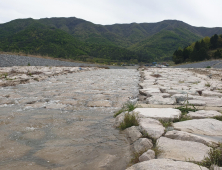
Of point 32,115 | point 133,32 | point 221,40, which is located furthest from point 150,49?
point 32,115

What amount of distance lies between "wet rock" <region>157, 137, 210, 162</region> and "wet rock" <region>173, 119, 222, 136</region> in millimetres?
319

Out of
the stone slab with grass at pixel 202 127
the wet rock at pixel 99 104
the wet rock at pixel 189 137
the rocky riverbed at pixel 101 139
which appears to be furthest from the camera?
the wet rock at pixel 99 104

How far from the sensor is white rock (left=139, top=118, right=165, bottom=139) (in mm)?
1652

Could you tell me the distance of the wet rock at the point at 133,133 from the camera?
171cm

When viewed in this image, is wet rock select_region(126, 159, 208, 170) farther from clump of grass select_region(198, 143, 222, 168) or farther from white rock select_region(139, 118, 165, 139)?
white rock select_region(139, 118, 165, 139)

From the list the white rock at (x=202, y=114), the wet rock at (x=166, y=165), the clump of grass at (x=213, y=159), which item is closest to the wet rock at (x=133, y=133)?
the wet rock at (x=166, y=165)

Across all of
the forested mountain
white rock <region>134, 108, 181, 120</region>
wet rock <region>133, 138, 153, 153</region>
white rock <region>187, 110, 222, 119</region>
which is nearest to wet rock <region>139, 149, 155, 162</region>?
wet rock <region>133, 138, 153, 153</region>

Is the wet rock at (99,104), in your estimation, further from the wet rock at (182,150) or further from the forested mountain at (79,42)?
the forested mountain at (79,42)

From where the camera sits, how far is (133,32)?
13138 cm

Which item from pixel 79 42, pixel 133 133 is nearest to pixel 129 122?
pixel 133 133

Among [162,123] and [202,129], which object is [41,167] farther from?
[202,129]

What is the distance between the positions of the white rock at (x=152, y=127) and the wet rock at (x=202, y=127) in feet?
0.64

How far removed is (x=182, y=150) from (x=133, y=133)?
1.95 feet

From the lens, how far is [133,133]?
1.80 metres
